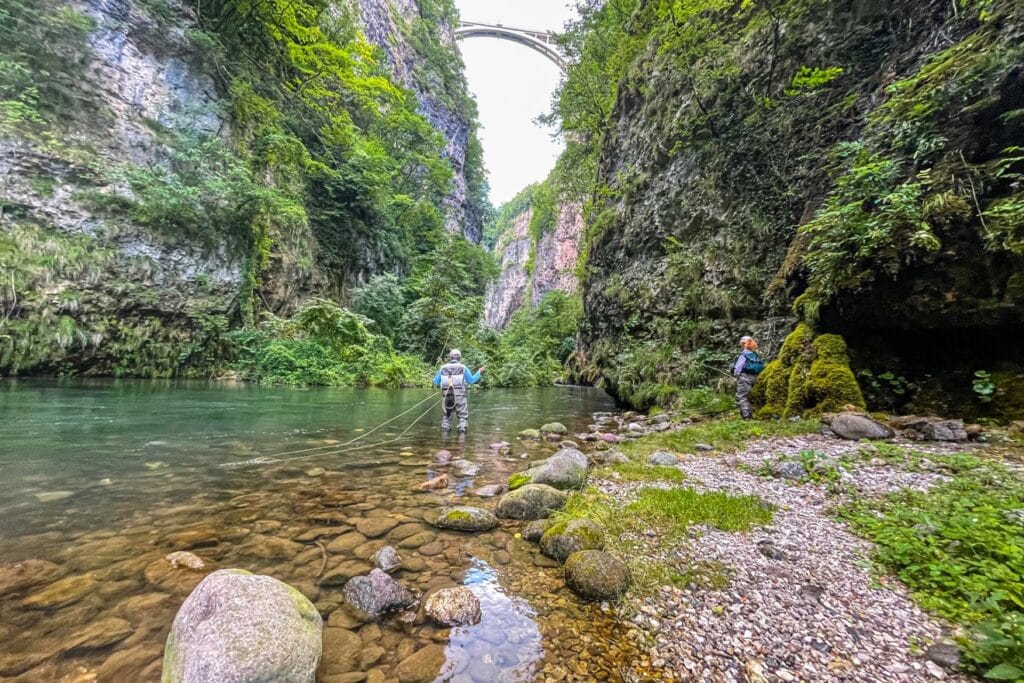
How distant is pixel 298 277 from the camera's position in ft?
60.8

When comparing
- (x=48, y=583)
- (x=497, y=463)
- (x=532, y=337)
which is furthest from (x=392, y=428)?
(x=532, y=337)

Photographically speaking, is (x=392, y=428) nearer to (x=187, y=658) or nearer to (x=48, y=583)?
(x=48, y=583)

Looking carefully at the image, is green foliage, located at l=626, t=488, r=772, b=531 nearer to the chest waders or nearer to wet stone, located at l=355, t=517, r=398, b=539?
wet stone, located at l=355, t=517, r=398, b=539

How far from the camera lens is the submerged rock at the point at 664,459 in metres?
4.84

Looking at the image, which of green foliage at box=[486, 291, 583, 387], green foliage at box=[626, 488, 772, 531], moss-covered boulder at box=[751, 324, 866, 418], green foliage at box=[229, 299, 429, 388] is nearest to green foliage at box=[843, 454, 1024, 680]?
green foliage at box=[626, 488, 772, 531]

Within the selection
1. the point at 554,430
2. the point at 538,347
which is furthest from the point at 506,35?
the point at 554,430

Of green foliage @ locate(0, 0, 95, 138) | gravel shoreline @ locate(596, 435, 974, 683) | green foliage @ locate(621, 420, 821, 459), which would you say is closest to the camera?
gravel shoreline @ locate(596, 435, 974, 683)

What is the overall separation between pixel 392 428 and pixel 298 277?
1386cm

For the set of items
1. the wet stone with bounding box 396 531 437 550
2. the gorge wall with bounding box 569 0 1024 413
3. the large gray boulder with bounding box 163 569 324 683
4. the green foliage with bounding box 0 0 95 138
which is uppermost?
the green foliage with bounding box 0 0 95 138

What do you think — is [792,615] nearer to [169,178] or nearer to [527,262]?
[169,178]

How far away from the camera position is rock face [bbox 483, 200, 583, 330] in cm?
4509

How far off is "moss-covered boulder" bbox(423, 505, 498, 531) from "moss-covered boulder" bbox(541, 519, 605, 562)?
600mm

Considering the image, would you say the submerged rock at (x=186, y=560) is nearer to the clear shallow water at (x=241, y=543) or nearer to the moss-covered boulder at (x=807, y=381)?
the clear shallow water at (x=241, y=543)

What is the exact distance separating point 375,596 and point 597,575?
141cm
